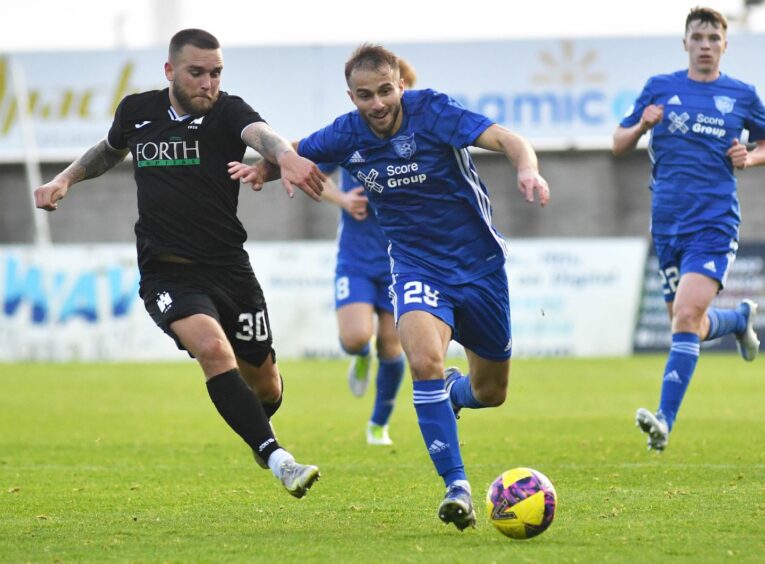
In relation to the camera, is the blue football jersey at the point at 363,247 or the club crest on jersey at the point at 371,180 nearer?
the club crest on jersey at the point at 371,180

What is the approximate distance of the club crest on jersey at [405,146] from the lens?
7035 mm

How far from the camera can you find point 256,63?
30891 mm

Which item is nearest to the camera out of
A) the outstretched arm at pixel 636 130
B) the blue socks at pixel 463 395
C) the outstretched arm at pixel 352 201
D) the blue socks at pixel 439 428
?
the blue socks at pixel 439 428

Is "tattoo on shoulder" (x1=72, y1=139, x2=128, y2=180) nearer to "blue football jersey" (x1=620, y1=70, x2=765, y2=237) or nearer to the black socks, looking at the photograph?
the black socks

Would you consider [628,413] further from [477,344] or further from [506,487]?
[506,487]

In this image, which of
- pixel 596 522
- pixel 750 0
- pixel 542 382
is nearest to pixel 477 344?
pixel 596 522

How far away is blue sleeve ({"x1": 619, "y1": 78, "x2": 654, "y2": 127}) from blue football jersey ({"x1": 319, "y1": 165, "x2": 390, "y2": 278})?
2.11 meters

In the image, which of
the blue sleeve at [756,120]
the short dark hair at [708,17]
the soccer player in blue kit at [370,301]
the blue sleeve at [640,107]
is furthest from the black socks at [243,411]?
the blue sleeve at [756,120]

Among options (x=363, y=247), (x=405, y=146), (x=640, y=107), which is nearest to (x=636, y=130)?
(x=640, y=107)

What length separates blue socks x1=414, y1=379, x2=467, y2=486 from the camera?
6590mm

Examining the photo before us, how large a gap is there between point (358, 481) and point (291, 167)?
255 centimetres

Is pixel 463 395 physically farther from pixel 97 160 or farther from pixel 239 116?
pixel 97 160

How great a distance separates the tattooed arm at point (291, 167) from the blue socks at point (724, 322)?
4.45 metres

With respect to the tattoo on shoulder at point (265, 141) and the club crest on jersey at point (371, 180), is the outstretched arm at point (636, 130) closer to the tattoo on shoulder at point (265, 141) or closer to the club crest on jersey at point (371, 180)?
the club crest on jersey at point (371, 180)
